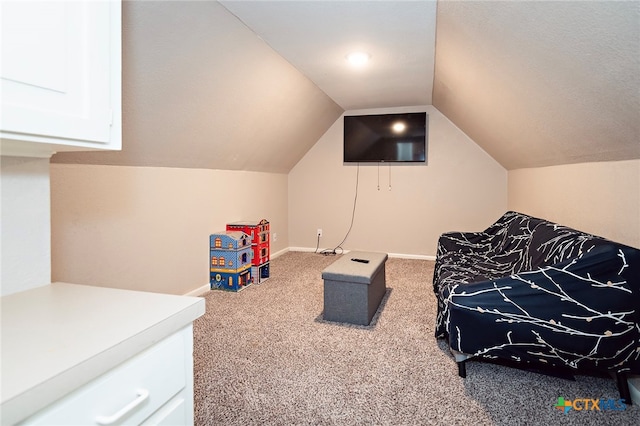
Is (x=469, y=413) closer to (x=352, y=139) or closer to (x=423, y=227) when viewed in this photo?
(x=423, y=227)

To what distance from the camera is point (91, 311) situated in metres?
0.92

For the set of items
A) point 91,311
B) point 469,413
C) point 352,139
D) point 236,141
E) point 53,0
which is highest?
point 352,139

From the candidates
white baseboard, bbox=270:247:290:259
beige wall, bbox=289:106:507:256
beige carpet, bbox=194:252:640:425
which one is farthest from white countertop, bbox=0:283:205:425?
beige wall, bbox=289:106:507:256

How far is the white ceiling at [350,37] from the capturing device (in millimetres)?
2334

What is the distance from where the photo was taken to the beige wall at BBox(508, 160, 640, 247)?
2.05 metres

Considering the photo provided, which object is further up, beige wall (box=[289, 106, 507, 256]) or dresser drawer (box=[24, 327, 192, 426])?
beige wall (box=[289, 106, 507, 256])

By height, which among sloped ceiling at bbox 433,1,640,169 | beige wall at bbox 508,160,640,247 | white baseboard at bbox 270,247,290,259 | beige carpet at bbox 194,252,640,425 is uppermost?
sloped ceiling at bbox 433,1,640,169

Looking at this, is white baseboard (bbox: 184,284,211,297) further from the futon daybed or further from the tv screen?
the tv screen

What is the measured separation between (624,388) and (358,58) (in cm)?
289

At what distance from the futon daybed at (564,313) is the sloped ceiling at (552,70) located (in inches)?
25.6

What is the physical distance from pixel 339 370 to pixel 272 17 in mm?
2288

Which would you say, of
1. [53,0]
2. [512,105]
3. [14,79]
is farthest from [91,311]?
[512,105]

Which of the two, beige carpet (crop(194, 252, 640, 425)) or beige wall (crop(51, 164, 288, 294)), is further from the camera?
beige wall (crop(51, 164, 288, 294))

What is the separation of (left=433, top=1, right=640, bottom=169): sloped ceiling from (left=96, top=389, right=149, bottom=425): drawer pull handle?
6.04 feet
